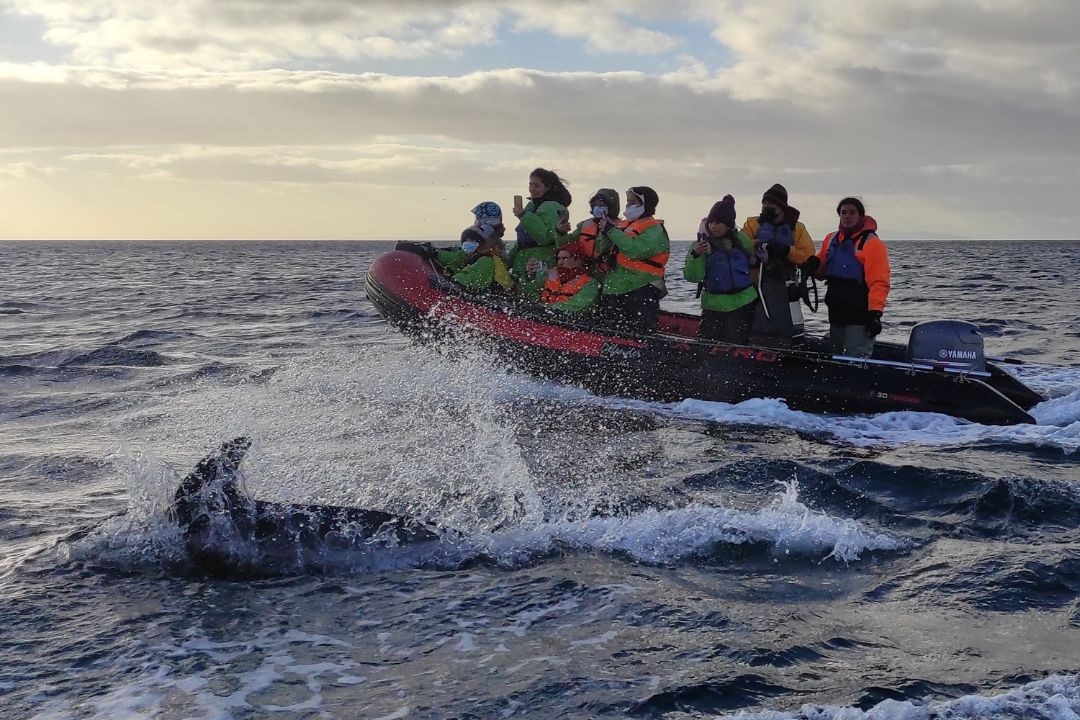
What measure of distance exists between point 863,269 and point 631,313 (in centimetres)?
256

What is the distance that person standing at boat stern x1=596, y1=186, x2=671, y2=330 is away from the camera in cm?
1066

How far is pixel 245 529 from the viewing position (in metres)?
5.53

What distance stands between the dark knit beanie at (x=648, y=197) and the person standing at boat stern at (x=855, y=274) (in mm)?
1698

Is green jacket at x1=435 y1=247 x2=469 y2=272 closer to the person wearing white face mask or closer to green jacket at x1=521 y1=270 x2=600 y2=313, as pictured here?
the person wearing white face mask

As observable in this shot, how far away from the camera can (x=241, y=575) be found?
17.6 feet

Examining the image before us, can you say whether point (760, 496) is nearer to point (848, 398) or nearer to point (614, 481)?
point (614, 481)

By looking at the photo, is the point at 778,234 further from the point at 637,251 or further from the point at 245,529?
the point at 245,529

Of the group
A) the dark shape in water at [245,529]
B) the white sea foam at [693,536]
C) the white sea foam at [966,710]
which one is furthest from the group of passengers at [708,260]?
the white sea foam at [966,710]

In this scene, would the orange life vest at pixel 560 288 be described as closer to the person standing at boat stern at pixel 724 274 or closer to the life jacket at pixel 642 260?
the life jacket at pixel 642 260

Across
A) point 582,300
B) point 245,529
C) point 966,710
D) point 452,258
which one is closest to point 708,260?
point 582,300

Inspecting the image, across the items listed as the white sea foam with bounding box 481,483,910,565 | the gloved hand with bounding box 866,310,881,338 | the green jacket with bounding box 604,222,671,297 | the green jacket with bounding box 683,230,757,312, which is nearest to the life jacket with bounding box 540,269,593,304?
the green jacket with bounding box 604,222,671,297

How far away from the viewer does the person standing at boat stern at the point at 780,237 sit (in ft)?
33.8

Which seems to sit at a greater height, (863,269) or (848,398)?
(863,269)

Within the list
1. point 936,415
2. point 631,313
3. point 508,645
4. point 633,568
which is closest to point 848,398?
point 936,415
